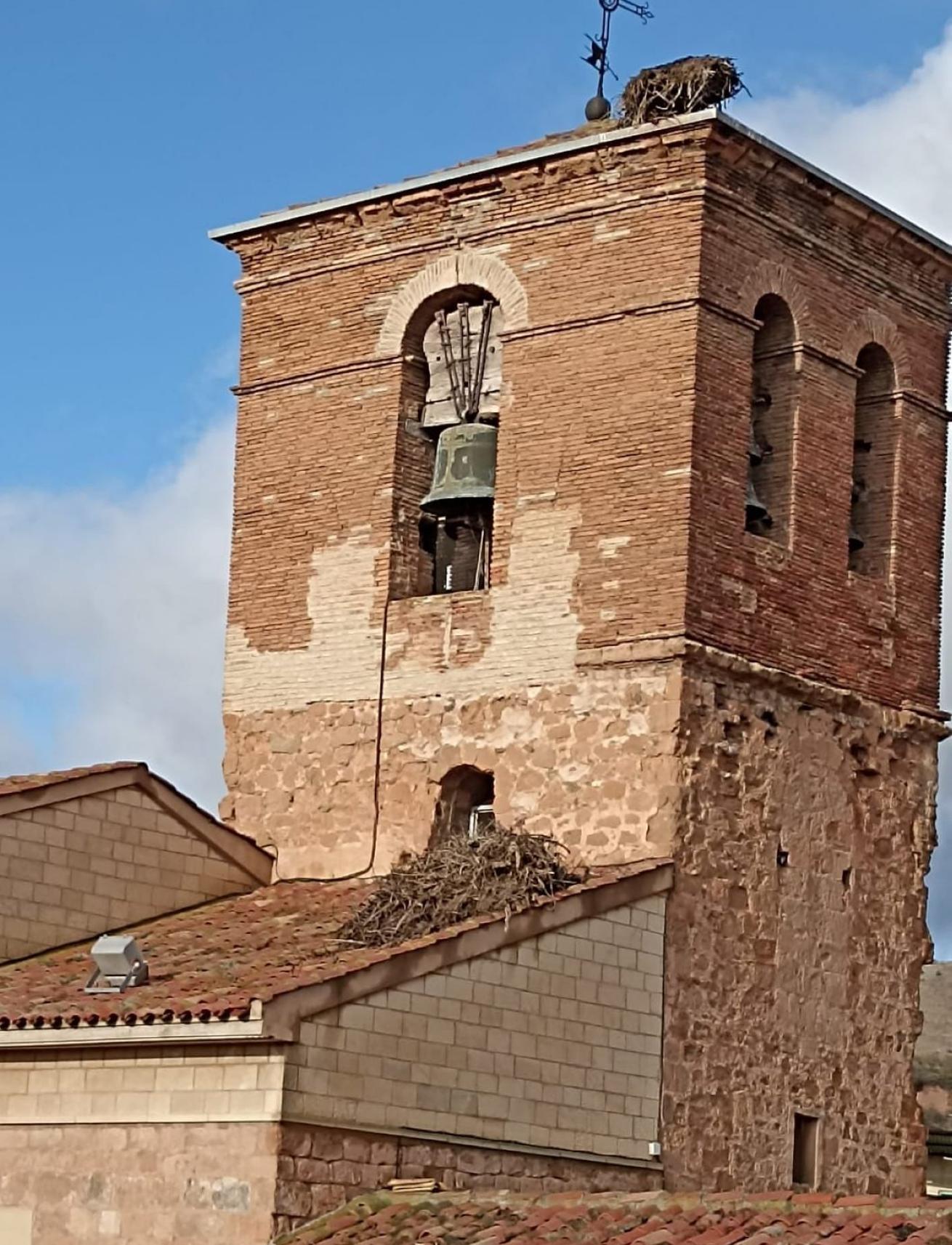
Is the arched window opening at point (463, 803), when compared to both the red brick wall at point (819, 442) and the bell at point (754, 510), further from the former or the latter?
the bell at point (754, 510)

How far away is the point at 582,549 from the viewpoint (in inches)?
789

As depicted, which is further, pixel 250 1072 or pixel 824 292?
pixel 824 292

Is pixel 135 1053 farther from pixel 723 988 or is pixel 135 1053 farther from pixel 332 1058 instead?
pixel 723 988

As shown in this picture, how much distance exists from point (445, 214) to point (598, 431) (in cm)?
247

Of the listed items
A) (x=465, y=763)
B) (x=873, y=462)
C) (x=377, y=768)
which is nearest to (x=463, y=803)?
(x=465, y=763)

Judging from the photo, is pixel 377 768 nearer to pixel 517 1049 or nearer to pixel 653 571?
pixel 653 571

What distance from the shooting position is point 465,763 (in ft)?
66.5

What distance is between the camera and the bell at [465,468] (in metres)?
21.0

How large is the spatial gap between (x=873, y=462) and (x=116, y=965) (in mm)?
7629

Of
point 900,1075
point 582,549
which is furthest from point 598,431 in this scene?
point 900,1075

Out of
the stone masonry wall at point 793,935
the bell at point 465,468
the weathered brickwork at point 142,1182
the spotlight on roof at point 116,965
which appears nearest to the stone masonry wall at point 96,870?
the spotlight on roof at point 116,965

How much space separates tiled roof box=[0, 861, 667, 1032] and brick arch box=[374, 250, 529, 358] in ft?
14.2

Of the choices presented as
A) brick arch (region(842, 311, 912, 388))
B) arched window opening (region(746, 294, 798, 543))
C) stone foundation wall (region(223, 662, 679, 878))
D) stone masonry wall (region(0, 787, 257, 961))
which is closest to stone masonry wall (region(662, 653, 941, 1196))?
stone foundation wall (region(223, 662, 679, 878))

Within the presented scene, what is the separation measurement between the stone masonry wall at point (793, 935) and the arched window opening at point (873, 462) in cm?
136
